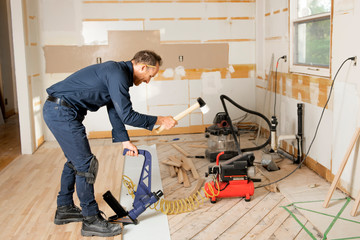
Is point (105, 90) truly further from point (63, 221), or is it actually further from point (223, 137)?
point (223, 137)

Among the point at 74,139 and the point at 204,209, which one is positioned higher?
the point at 74,139

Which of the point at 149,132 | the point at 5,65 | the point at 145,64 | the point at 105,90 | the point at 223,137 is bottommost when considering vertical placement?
the point at 149,132

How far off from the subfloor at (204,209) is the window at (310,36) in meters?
1.14

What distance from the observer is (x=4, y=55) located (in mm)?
7949

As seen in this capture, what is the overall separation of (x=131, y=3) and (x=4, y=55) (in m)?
3.44

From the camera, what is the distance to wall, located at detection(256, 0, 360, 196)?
3447 mm

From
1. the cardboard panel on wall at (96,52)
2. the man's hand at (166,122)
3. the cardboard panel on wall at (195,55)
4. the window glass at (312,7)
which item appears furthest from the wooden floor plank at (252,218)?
the cardboard panel on wall at (96,52)

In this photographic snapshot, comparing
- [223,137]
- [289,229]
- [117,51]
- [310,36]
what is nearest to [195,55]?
[117,51]

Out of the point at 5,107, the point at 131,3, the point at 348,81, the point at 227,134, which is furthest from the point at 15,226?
the point at 5,107

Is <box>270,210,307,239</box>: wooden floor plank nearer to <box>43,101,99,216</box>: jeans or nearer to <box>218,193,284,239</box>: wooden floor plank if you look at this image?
<box>218,193,284,239</box>: wooden floor plank

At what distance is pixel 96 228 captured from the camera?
9.64ft

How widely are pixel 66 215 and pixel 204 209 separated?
1.13 metres

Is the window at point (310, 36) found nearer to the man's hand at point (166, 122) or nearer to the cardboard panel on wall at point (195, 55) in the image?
the cardboard panel on wall at point (195, 55)

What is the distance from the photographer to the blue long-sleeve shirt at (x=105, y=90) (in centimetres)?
271
